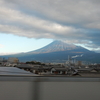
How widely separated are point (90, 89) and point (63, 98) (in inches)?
24.2

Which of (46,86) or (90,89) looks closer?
(46,86)

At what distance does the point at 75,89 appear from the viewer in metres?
3.46

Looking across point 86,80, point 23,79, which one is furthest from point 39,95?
point 86,80

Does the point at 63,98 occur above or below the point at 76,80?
below

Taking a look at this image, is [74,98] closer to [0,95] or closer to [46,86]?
[46,86]

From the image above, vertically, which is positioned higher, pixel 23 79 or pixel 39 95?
pixel 23 79

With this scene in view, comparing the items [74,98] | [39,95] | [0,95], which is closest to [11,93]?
[0,95]

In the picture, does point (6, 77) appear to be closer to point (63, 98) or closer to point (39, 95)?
point (39, 95)

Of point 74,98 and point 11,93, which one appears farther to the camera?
point 74,98

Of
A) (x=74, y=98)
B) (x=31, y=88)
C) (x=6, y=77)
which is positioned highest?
(x=6, y=77)

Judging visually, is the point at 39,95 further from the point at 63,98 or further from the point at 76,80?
the point at 76,80

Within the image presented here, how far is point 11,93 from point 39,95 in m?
0.53

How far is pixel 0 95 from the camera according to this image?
3.10 meters

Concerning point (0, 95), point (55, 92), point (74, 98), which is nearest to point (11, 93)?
point (0, 95)
